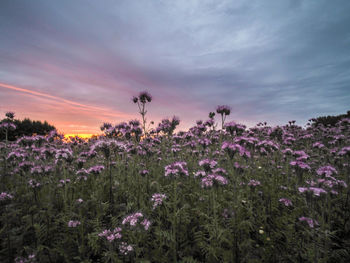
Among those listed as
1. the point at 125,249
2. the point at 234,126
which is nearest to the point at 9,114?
the point at 125,249

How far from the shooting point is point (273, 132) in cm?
967

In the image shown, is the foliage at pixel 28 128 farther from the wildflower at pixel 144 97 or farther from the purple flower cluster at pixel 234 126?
the purple flower cluster at pixel 234 126

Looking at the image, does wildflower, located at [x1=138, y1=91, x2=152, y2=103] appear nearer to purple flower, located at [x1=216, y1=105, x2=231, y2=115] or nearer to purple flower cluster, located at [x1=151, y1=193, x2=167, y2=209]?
purple flower, located at [x1=216, y1=105, x2=231, y2=115]

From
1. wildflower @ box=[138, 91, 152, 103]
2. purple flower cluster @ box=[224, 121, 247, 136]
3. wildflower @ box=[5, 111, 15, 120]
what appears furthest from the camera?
wildflower @ box=[5, 111, 15, 120]

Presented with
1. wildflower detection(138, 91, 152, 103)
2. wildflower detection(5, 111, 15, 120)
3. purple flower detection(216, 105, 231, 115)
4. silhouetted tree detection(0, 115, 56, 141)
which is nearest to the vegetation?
silhouetted tree detection(0, 115, 56, 141)

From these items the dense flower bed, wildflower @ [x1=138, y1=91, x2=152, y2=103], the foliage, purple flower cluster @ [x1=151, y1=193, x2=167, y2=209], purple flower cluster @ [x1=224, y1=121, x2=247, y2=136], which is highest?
the foliage

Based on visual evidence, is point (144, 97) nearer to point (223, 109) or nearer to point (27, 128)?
point (223, 109)

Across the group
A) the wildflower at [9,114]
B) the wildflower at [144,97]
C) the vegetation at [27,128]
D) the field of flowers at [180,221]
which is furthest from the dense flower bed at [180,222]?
the vegetation at [27,128]

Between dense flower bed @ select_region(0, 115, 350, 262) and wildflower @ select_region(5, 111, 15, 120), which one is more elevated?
wildflower @ select_region(5, 111, 15, 120)

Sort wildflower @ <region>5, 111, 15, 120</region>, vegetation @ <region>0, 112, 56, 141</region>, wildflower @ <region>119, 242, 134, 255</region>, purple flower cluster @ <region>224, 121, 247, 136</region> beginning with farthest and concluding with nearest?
vegetation @ <region>0, 112, 56, 141</region>, wildflower @ <region>5, 111, 15, 120</region>, purple flower cluster @ <region>224, 121, 247, 136</region>, wildflower @ <region>119, 242, 134, 255</region>

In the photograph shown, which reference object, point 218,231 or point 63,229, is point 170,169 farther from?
point 63,229

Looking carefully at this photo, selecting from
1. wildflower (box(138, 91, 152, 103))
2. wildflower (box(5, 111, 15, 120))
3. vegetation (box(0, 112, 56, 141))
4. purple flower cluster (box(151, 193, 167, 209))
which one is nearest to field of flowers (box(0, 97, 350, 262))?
purple flower cluster (box(151, 193, 167, 209))

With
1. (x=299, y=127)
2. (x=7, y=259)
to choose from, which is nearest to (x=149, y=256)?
(x=7, y=259)

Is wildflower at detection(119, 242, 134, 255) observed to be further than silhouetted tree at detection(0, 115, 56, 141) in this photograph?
No
